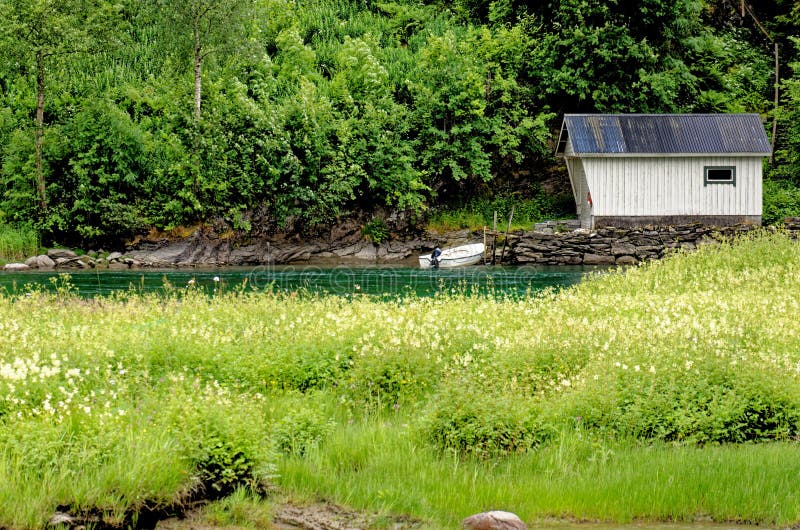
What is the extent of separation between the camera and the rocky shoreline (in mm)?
38250

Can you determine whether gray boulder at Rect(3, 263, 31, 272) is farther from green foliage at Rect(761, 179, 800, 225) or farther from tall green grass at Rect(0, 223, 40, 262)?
green foliage at Rect(761, 179, 800, 225)

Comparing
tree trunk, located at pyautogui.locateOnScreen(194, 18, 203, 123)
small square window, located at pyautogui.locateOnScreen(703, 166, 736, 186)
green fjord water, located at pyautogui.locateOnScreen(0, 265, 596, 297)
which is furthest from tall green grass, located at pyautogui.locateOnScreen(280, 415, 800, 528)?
tree trunk, located at pyautogui.locateOnScreen(194, 18, 203, 123)

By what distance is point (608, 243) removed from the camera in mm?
38906

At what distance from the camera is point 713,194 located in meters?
41.0

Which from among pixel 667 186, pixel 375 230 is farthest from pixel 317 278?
pixel 667 186

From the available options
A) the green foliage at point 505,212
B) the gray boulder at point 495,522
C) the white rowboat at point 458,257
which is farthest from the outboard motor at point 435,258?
the gray boulder at point 495,522

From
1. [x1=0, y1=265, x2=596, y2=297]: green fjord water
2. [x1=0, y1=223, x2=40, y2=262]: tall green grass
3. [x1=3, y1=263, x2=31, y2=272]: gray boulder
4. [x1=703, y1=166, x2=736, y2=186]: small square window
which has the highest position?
[x1=703, y1=166, x2=736, y2=186]: small square window

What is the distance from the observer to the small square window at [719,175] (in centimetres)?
4084

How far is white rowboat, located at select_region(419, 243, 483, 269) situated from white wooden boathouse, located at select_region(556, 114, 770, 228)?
5.60 meters

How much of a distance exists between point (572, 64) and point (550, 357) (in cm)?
3476

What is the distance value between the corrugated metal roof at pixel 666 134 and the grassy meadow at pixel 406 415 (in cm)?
2630

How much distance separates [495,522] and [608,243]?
1285 inches

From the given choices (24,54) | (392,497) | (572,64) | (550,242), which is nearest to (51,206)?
(24,54)

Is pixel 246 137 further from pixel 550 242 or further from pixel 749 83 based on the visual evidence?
pixel 749 83
